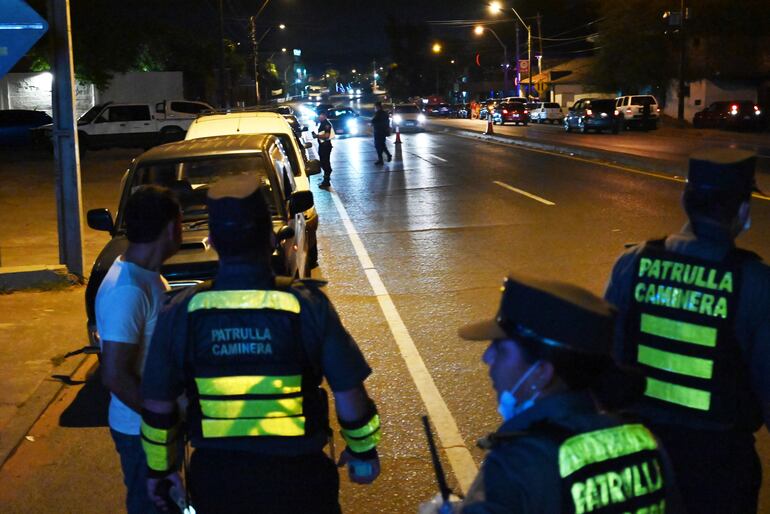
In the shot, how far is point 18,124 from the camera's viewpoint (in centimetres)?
3725

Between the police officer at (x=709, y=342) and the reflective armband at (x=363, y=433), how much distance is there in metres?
0.91

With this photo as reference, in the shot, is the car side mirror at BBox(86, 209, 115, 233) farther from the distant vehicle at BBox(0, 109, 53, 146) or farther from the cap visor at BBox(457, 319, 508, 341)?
the distant vehicle at BBox(0, 109, 53, 146)

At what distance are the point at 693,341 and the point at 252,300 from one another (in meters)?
1.43

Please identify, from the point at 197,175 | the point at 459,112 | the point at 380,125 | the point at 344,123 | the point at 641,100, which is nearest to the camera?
the point at 197,175

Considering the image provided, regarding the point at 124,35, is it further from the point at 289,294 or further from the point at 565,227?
the point at 289,294

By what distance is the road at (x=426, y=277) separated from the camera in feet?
16.9

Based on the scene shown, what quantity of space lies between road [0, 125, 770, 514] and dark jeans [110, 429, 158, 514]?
1.59 meters

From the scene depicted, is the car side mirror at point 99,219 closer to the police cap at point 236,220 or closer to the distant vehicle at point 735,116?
the police cap at point 236,220

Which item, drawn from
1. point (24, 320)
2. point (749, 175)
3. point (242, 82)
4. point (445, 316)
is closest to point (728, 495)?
point (749, 175)

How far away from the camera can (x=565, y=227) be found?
1308 centimetres

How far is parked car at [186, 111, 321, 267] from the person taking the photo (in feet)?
33.0

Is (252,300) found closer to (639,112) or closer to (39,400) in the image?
(39,400)

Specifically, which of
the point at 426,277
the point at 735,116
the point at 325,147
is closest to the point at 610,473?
the point at 426,277

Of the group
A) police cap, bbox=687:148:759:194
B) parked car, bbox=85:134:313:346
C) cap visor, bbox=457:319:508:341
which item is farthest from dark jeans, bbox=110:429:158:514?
parked car, bbox=85:134:313:346
